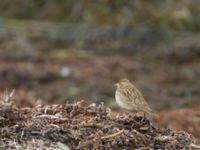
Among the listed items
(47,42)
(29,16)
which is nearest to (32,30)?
(47,42)

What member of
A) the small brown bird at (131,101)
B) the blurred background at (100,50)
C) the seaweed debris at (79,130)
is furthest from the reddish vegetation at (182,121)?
the seaweed debris at (79,130)

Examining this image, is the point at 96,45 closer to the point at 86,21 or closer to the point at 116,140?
the point at 86,21

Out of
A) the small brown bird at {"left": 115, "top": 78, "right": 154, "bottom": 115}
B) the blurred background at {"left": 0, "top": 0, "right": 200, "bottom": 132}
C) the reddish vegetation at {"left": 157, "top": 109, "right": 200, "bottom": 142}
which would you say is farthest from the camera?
the blurred background at {"left": 0, "top": 0, "right": 200, "bottom": 132}

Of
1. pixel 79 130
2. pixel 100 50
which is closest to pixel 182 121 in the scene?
pixel 79 130

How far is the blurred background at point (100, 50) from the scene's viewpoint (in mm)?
23688

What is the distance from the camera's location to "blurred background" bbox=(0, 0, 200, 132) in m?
23.7

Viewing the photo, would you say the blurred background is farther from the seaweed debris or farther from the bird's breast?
the seaweed debris

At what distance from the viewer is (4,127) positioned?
8.09m

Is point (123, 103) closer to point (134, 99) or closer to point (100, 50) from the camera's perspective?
point (134, 99)

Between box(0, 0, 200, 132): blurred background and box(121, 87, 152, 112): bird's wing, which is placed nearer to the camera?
box(121, 87, 152, 112): bird's wing

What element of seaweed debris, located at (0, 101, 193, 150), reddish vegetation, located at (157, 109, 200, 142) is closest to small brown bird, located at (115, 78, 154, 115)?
seaweed debris, located at (0, 101, 193, 150)

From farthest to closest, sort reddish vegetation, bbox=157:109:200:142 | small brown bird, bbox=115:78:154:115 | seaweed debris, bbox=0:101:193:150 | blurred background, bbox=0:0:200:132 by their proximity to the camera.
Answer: blurred background, bbox=0:0:200:132
reddish vegetation, bbox=157:109:200:142
small brown bird, bbox=115:78:154:115
seaweed debris, bbox=0:101:193:150

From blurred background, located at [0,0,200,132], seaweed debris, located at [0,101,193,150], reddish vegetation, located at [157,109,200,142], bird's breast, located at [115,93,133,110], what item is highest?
blurred background, located at [0,0,200,132]

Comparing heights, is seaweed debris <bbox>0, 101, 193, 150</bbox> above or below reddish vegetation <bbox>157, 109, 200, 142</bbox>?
below
